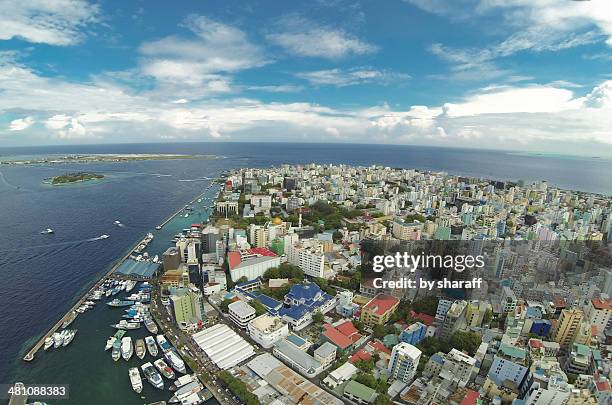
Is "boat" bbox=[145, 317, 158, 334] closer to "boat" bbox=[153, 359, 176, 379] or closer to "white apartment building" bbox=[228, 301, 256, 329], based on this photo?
"boat" bbox=[153, 359, 176, 379]

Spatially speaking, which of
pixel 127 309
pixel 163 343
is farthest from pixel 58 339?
pixel 163 343

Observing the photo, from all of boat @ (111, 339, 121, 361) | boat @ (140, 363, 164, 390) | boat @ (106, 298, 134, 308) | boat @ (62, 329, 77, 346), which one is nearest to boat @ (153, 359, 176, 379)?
boat @ (140, 363, 164, 390)

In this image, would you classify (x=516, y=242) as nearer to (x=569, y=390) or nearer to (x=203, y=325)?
(x=569, y=390)

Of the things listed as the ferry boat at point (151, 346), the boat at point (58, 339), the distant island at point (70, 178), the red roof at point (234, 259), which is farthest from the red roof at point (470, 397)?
the distant island at point (70, 178)

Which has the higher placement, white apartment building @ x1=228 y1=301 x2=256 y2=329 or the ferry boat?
white apartment building @ x1=228 y1=301 x2=256 y2=329

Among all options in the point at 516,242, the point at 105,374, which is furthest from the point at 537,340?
the point at 105,374

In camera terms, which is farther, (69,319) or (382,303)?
(382,303)

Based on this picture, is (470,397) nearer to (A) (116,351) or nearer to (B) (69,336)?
(A) (116,351)
